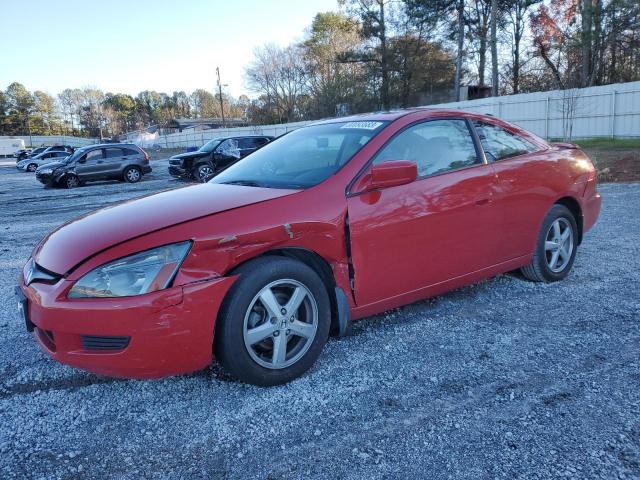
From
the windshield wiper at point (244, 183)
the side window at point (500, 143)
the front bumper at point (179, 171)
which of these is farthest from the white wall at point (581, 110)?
the windshield wiper at point (244, 183)

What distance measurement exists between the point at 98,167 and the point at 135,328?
739 inches

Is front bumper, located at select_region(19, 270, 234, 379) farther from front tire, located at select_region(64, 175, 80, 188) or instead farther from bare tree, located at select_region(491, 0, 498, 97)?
bare tree, located at select_region(491, 0, 498, 97)

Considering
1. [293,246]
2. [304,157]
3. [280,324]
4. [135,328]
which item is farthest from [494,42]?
[135,328]

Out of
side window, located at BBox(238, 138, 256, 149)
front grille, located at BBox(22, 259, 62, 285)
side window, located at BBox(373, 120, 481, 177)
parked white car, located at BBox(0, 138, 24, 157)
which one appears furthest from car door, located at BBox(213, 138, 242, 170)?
parked white car, located at BBox(0, 138, 24, 157)

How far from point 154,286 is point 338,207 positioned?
1.15 metres

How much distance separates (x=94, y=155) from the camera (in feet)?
62.8

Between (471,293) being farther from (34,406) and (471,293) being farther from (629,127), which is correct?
(629,127)

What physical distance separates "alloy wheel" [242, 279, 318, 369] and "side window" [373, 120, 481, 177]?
3.44ft

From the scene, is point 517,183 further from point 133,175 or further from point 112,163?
point 112,163

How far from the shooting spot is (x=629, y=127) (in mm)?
18812

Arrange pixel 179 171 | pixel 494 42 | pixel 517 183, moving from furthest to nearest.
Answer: pixel 494 42 → pixel 179 171 → pixel 517 183

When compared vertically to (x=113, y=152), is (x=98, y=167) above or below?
below

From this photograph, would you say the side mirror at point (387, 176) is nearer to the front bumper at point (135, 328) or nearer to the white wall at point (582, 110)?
the front bumper at point (135, 328)

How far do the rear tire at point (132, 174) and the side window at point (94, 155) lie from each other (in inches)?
43.2
